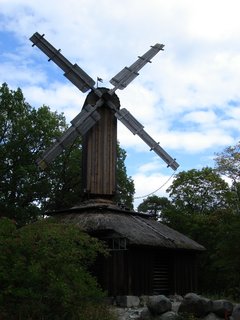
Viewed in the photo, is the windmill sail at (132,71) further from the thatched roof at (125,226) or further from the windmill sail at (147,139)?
the thatched roof at (125,226)

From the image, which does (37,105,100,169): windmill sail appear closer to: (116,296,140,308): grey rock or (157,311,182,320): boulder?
(116,296,140,308): grey rock

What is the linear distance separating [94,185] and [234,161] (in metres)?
14.4

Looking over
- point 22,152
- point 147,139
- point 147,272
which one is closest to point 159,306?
point 147,272

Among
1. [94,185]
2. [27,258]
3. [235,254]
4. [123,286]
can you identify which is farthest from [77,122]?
[27,258]

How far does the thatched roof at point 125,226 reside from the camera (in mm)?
18625

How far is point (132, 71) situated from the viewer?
24469mm

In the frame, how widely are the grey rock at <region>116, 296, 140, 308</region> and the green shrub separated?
6.67m

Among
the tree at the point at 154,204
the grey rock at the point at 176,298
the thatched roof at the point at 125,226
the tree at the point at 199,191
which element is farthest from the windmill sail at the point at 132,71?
the tree at the point at 154,204

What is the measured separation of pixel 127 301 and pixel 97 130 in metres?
7.66

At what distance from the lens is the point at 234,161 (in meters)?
33.4

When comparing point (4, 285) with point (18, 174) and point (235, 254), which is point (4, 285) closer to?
point (235, 254)

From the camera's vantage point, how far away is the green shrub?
10289 mm

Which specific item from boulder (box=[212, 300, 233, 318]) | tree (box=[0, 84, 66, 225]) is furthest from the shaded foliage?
boulder (box=[212, 300, 233, 318])

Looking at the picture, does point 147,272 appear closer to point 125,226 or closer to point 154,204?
point 125,226
